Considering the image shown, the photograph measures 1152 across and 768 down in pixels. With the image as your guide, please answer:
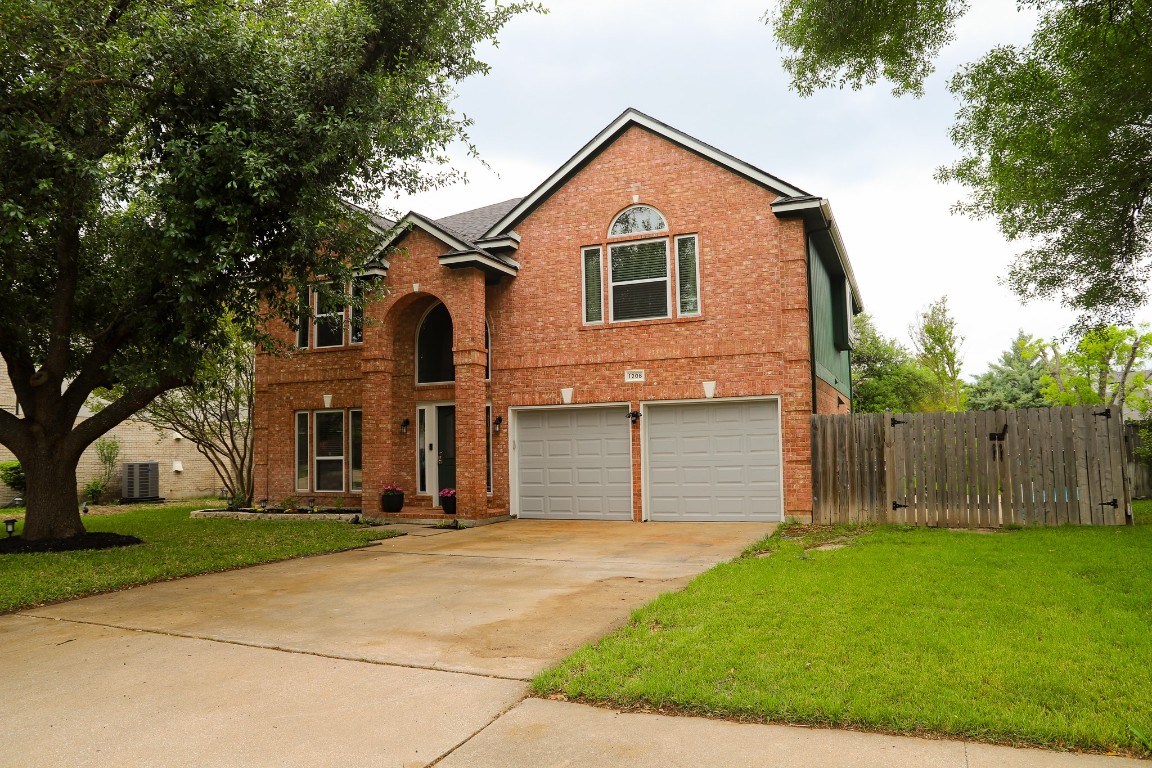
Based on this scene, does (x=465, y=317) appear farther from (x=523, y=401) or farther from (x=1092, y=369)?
(x=1092, y=369)

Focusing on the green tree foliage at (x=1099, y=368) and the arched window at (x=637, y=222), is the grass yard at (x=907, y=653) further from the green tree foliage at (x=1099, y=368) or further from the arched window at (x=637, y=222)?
the green tree foliage at (x=1099, y=368)

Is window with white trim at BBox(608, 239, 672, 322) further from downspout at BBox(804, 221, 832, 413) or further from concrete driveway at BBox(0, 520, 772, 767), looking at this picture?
concrete driveway at BBox(0, 520, 772, 767)

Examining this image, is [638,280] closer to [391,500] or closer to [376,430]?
[376,430]

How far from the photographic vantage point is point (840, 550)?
9336 millimetres

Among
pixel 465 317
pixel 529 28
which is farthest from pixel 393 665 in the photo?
pixel 465 317

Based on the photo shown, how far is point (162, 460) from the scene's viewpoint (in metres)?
22.5

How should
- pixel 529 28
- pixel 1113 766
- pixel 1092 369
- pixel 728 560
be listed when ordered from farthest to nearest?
pixel 1092 369 < pixel 529 28 < pixel 728 560 < pixel 1113 766

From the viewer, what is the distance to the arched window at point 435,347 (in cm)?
1595

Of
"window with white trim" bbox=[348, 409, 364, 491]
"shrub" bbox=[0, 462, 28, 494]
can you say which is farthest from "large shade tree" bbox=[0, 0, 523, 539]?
"shrub" bbox=[0, 462, 28, 494]

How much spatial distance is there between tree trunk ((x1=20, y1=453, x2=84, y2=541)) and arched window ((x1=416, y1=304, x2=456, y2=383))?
6689 millimetres

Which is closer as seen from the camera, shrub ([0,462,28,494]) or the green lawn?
the green lawn

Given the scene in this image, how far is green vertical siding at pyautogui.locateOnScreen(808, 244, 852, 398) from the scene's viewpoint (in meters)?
14.8

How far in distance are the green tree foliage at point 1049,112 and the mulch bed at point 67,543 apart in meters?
12.1

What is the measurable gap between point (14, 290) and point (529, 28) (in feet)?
27.4
